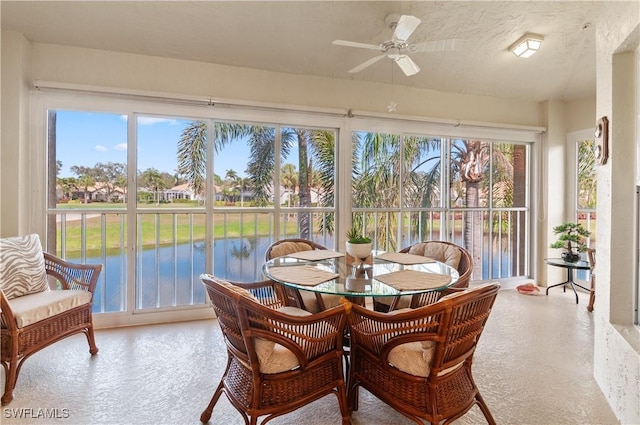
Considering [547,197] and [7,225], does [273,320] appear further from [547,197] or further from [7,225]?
[547,197]

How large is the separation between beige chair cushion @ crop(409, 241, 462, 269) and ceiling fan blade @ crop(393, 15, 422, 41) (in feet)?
5.33

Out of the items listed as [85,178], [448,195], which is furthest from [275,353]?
[448,195]

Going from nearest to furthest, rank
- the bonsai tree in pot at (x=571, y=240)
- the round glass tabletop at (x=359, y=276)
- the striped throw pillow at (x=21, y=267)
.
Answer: the round glass tabletop at (x=359, y=276), the striped throw pillow at (x=21, y=267), the bonsai tree in pot at (x=571, y=240)

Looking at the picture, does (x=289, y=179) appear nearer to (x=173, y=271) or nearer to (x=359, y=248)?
(x=173, y=271)

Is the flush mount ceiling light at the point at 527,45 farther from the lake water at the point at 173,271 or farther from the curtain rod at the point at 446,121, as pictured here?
the lake water at the point at 173,271

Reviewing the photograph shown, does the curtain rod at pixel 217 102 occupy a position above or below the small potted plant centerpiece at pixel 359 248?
above

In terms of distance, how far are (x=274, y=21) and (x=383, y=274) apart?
2.20 meters

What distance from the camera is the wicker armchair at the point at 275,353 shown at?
1489mm

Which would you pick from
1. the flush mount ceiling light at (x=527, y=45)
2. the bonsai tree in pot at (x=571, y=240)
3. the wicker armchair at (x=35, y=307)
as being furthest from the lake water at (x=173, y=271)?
the bonsai tree in pot at (x=571, y=240)

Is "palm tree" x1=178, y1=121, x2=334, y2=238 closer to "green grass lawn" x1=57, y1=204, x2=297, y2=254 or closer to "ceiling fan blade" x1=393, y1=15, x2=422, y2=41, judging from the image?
"green grass lawn" x1=57, y1=204, x2=297, y2=254

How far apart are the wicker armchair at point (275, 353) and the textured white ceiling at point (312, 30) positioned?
219 centimetres

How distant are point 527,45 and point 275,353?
3.35 m

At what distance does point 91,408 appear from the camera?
1899mm

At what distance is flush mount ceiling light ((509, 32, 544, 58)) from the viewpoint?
9.73 ft
